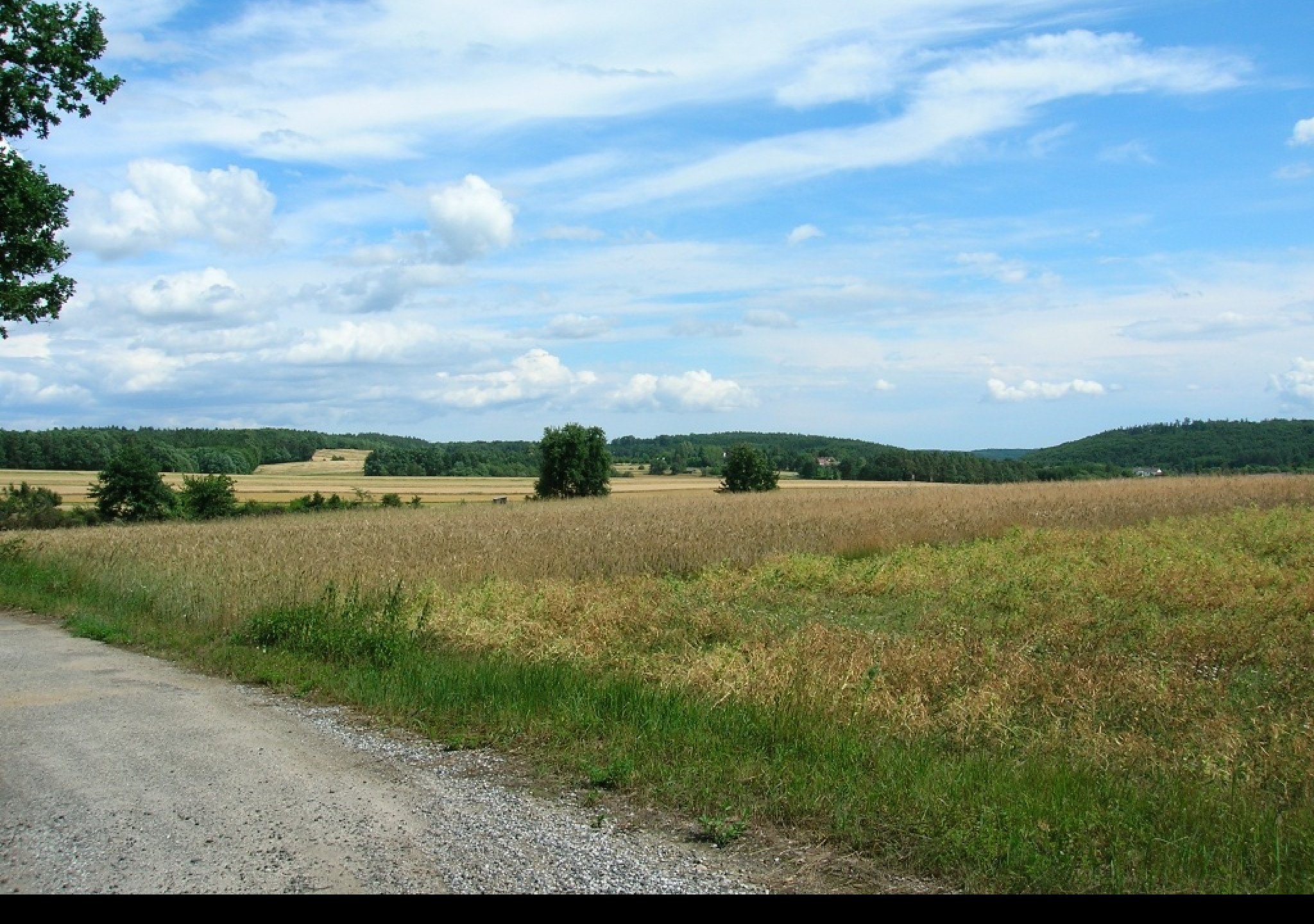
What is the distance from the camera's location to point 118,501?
4850 centimetres

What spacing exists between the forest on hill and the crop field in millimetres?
41027

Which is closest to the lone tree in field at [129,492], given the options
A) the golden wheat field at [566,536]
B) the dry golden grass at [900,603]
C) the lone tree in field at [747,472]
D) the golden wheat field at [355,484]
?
the golden wheat field at [355,484]

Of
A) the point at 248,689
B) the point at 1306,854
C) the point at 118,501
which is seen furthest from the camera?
the point at 118,501

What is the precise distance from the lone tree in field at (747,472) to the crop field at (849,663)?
4530cm

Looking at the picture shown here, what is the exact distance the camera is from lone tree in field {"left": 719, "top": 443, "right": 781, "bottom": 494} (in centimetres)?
6938

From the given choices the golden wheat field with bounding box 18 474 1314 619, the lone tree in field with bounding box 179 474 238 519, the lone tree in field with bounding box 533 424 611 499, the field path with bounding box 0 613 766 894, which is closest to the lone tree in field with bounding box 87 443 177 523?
the lone tree in field with bounding box 179 474 238 519

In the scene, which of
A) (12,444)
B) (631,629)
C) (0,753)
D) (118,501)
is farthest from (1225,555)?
(12,444)

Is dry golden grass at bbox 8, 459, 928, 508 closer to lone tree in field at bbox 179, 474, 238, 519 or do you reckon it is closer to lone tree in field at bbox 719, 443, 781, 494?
lone tree in field at bbox 719, 443, 781, 494

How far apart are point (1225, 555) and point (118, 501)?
49606 millimetres

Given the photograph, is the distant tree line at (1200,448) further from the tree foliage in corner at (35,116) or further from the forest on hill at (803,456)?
the tree foliage in corner at (35,116)

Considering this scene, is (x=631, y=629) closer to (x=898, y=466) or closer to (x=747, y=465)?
(x=747, y=465)

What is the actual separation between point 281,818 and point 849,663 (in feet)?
18.3

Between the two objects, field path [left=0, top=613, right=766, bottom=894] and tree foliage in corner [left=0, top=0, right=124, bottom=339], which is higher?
tree foliage in corner [left=0, top=0, right=124, bottom=339]

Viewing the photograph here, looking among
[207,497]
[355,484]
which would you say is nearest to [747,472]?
[207,497]
